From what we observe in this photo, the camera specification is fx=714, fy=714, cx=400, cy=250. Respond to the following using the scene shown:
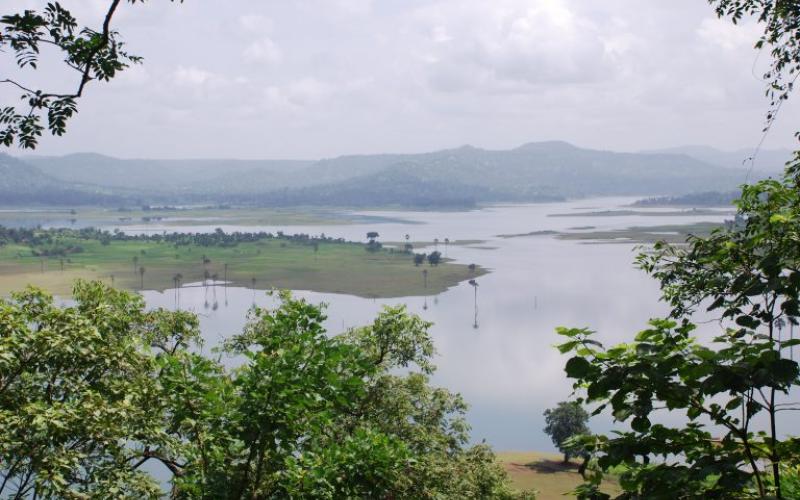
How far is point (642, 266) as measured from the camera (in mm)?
8883

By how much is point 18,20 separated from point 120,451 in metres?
4.09

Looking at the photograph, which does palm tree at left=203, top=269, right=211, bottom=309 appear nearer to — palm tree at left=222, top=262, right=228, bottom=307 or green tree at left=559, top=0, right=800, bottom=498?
palm tree at left=222, top=262, right=228, bottom=307

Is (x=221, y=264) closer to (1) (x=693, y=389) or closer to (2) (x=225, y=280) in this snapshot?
(2) (x=225, y=280)

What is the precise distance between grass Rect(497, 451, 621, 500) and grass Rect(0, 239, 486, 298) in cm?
3387

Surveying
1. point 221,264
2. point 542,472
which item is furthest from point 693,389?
point 221,264

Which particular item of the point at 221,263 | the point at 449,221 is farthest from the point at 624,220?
the point at 221,263

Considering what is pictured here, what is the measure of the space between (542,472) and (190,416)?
27.8 m

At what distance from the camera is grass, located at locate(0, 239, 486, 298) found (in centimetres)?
6975

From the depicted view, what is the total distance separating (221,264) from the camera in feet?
278

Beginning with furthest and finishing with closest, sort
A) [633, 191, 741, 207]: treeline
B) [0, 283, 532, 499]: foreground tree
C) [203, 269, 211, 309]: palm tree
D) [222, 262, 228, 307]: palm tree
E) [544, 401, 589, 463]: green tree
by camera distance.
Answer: [633, 191, 741, 207]: treeline
[222, 262, 228, 307]: palm tree
[203, 269, 211, 309]: palm tree
[544, 401, 589, 463]: green tree
[0, 283, 532, 499]: foreground tree

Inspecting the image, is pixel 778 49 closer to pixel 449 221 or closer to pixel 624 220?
pixel 624 220

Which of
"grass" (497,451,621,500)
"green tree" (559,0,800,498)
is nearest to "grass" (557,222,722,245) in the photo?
"grass" (497,451,621,500)

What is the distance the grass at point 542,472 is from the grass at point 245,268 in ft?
111

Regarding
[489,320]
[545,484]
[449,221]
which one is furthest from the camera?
[449,221]
